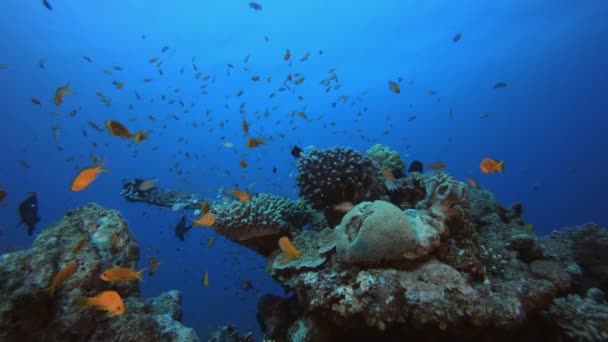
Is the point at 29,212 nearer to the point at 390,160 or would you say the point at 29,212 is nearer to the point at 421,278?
the point at 421,278

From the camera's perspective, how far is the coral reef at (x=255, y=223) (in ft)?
20.3

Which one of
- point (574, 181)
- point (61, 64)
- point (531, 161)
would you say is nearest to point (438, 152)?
point (531, 161)

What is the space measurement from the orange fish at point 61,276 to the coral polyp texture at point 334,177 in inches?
161

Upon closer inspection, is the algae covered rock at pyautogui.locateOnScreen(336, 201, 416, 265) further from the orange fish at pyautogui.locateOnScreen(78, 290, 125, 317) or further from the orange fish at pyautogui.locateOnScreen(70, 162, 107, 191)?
the orange fish at pyautogui.locateOnScreen(70, 162, 107, 191)

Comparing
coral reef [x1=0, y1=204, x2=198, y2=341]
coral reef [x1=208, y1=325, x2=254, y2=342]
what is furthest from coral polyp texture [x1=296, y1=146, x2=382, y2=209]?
coral reef [x1=0, y1=204, x2=198, y2=341]

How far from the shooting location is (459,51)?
44.3m

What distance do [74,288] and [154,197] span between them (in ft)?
19.1

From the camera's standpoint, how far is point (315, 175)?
6609mm

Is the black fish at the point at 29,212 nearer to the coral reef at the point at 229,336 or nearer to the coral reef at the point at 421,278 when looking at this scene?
the coral reef at the point at 229,336

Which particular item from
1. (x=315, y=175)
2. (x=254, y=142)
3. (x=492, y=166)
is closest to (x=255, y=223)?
(x=315, y=175)

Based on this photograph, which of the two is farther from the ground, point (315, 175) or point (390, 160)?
point (390, 160)

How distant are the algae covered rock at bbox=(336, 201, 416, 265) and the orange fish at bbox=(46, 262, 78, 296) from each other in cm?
357

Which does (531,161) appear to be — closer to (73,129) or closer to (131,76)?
(131,76)

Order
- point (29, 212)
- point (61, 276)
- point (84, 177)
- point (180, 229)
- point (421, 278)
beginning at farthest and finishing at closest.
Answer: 1. point (180, 229)
2. point (29, 212)
3. point (84, 177)
4. point (421, 278)
5. point (61, 276)
